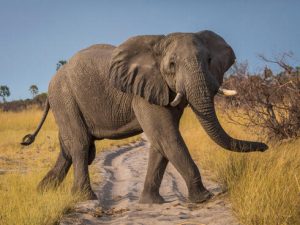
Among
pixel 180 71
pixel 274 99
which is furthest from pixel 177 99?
pixel 274 99

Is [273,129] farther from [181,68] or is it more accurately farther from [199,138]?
[181,68]

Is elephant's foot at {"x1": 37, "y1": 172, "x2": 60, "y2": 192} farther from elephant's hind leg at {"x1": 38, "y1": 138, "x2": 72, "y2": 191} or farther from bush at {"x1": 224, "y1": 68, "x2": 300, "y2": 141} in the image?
→ bush at {"x1": 224, "y1": 68, "x2": 300, "y2": 141}

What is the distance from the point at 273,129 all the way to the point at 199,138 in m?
3.49

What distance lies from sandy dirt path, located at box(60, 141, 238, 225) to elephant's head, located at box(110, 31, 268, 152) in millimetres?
813

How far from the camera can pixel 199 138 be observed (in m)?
12.4

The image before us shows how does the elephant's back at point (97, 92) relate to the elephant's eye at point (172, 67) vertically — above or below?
below

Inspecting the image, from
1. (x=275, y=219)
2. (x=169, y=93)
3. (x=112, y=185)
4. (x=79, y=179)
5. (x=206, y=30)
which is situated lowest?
(x=112, y=185)

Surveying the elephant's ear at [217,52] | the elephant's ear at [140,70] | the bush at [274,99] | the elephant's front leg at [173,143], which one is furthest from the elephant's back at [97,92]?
the bush at [274,99]

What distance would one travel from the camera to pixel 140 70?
206 inches

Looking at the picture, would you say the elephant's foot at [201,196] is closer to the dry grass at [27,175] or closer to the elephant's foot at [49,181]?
the dry grass at [27,175]

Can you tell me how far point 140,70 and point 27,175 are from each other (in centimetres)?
305

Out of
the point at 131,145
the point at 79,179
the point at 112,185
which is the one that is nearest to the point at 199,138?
the point at 131,145

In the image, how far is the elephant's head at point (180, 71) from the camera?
184 inches

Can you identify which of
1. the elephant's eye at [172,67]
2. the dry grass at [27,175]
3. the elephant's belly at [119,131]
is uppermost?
the elephant's eye at [172,67]
